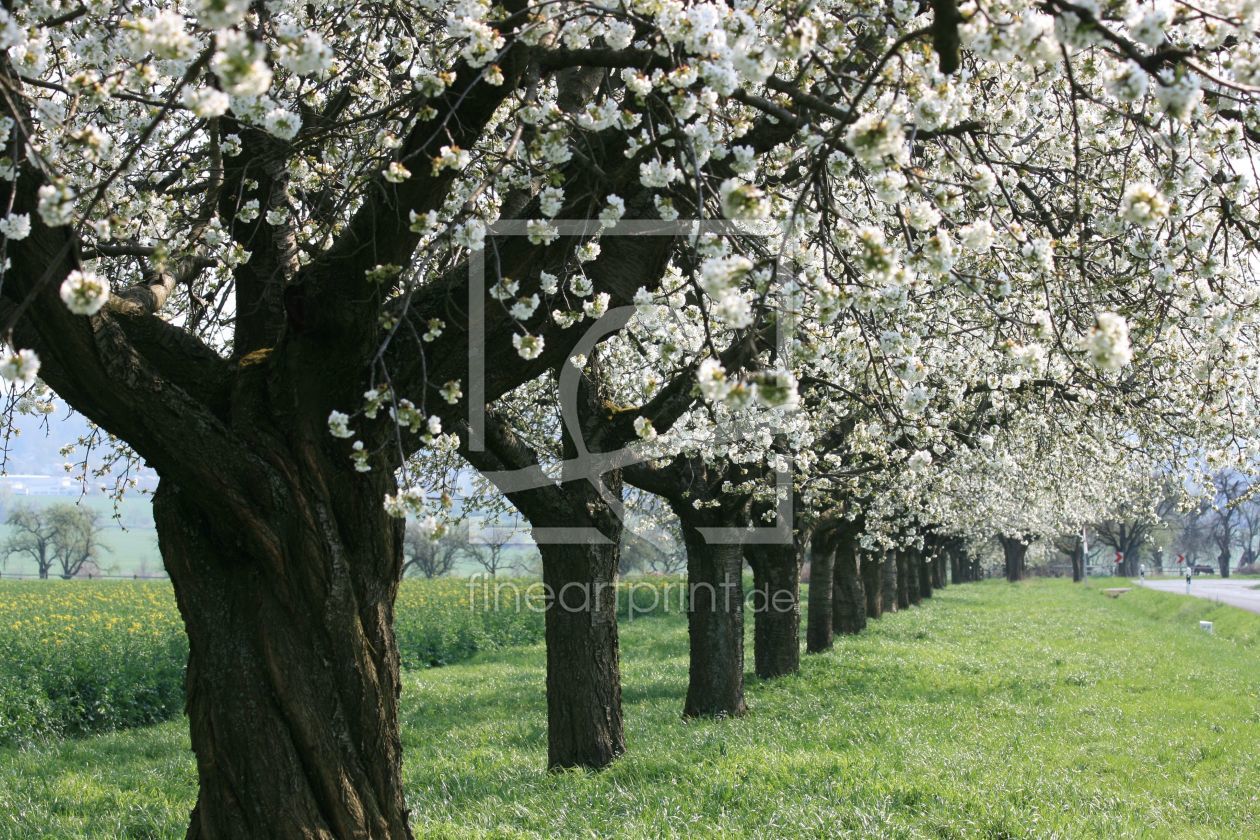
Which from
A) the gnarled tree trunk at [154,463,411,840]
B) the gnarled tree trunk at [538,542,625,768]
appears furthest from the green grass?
the gnarled tree trunk at [154,463,411,840]

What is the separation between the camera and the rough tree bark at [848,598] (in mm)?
26125

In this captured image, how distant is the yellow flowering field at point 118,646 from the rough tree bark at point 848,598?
9.37m

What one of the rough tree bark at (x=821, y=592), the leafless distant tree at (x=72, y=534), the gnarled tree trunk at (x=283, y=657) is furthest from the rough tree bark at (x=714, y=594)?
the leafless distant tree at (x=72, y=534)

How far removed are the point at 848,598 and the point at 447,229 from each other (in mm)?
23326

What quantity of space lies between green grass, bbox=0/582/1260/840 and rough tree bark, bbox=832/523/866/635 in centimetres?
566

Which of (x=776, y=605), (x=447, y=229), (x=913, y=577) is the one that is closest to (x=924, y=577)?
(x=913, y=577)

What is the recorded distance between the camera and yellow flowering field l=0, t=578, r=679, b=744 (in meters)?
15.8

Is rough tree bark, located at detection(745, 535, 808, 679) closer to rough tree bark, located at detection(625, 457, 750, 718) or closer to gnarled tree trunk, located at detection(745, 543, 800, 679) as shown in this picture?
gnarled tree trunk, located at detection(745, 543, 800, 679)

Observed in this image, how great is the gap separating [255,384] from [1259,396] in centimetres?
903

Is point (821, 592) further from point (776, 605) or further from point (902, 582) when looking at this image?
point (902, 582)

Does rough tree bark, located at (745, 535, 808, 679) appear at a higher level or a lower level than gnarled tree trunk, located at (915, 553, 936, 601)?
higher

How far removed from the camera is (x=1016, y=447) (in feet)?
48.7

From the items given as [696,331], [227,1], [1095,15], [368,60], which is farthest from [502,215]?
[696,331]

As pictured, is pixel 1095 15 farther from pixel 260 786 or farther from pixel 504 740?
pixel 504 740
